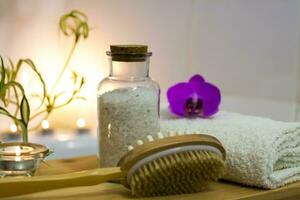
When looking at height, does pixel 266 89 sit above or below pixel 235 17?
below

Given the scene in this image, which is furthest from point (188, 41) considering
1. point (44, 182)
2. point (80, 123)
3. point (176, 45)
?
point (44, 182)

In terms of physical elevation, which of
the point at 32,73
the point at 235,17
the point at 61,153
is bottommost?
the point at 61,153

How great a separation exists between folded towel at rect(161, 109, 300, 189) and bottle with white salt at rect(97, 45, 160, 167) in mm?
80

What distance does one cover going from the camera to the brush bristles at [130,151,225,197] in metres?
0.58

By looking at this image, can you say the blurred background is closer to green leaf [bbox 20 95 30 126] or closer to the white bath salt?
green leaf [bbox 20 95 30 126]

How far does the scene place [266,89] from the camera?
1.19 meters

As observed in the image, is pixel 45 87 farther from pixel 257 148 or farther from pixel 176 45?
pixel 257 148

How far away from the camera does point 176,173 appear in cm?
59

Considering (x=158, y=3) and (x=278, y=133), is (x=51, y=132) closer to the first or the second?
(x=158, y=3)

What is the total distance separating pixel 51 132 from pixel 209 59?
37cm

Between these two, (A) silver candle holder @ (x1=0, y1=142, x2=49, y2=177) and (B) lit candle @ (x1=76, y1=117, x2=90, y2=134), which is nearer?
(A) silver candle holder @ (x1=0, y1=142, x2=49, y2=177)

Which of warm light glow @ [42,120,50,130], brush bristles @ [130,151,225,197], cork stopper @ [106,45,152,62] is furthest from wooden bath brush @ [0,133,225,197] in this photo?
warm light glow @ [42,120,50,130]

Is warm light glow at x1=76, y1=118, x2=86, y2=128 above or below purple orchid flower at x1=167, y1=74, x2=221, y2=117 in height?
below

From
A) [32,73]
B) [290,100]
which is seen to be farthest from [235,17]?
[32,73]
